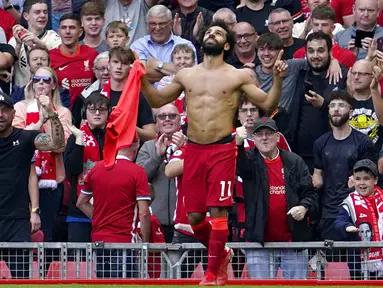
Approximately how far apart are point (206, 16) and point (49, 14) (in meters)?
2.59

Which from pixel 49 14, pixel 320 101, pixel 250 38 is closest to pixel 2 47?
pixel 49 14

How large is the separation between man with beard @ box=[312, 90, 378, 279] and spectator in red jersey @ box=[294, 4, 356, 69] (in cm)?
180

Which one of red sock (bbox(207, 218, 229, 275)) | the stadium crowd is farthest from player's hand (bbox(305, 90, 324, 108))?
red sock (bbox(207, 218, 229, 275))

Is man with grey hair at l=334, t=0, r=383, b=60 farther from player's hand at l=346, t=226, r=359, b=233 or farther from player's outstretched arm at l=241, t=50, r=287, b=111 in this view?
player's outstretched arm at l=241, t=50, r=287, b=111

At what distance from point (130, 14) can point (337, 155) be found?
16.2 feet

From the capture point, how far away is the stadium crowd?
43.5 feet

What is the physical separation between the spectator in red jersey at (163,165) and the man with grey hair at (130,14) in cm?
352

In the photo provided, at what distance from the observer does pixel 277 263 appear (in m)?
12.3

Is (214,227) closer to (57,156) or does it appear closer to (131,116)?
(131,116)

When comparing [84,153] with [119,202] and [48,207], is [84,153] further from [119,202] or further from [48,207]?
[119,202]

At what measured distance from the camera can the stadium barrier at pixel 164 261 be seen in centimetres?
1205

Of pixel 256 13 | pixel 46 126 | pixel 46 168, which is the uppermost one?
pixel 256 13

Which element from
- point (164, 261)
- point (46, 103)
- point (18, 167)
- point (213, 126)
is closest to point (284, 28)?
point (46, 103)

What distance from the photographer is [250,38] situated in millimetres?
17141
